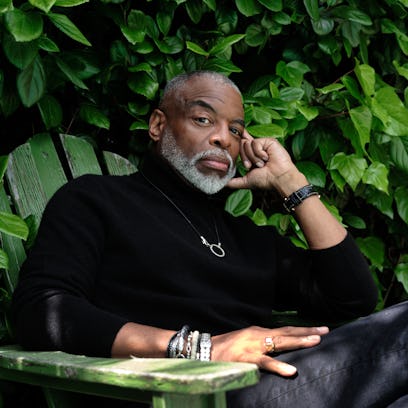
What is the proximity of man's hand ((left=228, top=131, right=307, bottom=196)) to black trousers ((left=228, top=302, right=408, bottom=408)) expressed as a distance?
2.47ft

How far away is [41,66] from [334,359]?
4.21 ft

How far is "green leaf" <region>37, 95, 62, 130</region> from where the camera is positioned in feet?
8.66

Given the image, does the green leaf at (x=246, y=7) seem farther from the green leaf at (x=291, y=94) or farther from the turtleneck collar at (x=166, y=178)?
the turtleneck collar at (x=166, y=178)

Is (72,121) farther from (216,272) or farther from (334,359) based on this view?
(334,359)

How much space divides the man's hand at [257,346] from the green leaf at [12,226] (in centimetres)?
60

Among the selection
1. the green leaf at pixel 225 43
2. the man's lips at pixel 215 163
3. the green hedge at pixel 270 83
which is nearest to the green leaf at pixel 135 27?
the green hedge at pixel 270 83

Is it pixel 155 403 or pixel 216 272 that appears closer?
pixel 155 403

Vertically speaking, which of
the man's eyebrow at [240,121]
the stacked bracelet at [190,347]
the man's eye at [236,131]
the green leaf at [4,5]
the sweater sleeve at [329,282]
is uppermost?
the green leaf at [4,5]

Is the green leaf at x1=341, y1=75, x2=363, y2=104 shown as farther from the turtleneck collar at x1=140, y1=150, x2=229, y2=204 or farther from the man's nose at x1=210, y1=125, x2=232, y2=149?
the turtleneck collar at x1=140, y1=150, x2=229, y2=204

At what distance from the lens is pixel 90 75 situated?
275cm

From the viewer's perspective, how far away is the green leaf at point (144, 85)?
112 inches

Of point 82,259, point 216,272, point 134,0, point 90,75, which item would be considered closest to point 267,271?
point 216,272

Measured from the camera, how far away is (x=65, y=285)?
2.05 metres

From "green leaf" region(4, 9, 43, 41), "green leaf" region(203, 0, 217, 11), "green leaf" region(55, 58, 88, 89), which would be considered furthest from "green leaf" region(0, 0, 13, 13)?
"green leaf" region(203, 0, 217, 11)
